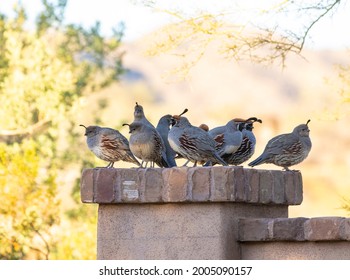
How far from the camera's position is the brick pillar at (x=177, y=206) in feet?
18.8

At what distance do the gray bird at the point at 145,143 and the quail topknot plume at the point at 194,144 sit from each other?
0.11 metres

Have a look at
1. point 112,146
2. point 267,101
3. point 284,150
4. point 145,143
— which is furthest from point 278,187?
point 267,101

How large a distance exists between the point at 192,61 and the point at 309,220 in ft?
15.5

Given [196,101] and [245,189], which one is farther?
[196,101]

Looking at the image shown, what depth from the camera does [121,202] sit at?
5.96 m

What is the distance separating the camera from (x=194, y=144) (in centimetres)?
654

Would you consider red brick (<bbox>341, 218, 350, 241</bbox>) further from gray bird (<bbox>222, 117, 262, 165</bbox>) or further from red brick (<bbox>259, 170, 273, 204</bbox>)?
gray bird (<bbox>222, 117, 262, 165</bbox>)

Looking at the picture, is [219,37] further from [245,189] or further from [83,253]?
[83,253]

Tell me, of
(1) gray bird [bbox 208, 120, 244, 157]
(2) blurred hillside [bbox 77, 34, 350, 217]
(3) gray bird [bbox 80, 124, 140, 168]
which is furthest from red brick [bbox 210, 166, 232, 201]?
(2) blurred hillside [bbox 77, 34, 350, 217]

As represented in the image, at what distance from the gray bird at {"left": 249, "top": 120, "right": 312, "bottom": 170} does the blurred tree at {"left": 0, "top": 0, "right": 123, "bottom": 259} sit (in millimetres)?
6552

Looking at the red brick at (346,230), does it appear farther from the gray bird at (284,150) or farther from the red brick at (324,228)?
the gray bird at (284,150)

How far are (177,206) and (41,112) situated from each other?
428 inches

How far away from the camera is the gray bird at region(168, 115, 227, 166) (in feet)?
21.5

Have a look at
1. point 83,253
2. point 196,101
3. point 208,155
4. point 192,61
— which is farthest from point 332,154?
point 208,155
